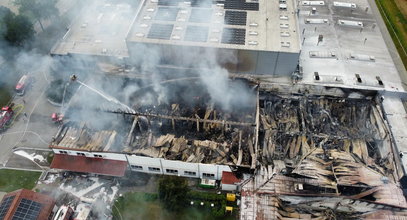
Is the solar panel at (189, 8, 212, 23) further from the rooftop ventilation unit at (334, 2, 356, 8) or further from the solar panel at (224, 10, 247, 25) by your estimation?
the rooftop ventilation unit at (334, 2, 356, 8)

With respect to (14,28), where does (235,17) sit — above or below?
above

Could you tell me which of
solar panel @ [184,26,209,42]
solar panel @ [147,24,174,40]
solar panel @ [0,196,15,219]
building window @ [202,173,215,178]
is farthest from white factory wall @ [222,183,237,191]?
solar panel @ [0,196,15,219]

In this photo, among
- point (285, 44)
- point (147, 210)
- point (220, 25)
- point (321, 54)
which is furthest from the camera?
point (321, 54)

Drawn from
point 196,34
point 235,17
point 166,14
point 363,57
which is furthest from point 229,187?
point 363,57

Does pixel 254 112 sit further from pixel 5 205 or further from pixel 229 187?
pixel 5 205

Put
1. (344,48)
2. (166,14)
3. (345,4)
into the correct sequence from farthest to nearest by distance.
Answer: (345,4), (344,48), (166,14)

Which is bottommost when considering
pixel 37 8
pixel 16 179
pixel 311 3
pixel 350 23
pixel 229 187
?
pixel 16 179

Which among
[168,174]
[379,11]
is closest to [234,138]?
[168,174]
